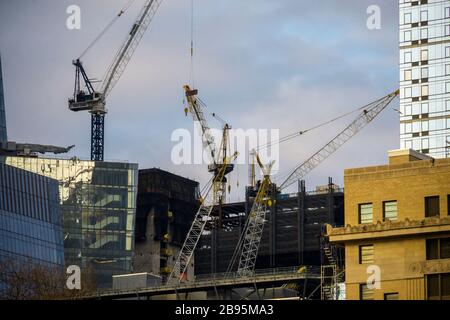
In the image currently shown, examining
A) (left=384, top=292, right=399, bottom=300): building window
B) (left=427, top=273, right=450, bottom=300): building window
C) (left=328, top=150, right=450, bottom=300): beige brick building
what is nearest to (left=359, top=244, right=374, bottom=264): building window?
(left=328, top=150, right=450, bottom=300): beige brick building

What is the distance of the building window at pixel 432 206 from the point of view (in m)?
99.6

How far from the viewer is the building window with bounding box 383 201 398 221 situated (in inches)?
3969

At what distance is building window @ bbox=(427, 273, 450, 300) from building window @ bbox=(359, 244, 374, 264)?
14.8ft

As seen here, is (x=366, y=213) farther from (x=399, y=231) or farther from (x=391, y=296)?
(x=391, y=296)

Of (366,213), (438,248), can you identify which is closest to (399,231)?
(438,248)

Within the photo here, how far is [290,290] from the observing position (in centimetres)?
18112

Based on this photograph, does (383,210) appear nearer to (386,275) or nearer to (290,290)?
(386,275)

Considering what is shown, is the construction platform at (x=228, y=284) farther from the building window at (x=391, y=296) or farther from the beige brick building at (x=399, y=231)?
the building window at (x=391, y=296)

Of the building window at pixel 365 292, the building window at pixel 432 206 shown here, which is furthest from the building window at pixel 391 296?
the building window at pixel 432 206

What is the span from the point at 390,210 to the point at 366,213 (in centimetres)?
178

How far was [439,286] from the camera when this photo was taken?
320ft

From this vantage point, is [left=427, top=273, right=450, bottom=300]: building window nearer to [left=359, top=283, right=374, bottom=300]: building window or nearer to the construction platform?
[left=359, top=283, right=374, bottom=300]: building window
